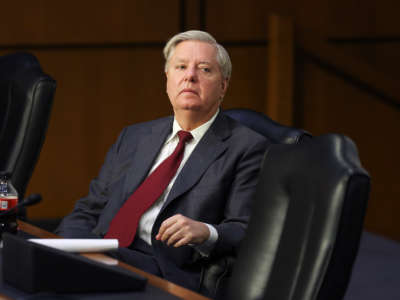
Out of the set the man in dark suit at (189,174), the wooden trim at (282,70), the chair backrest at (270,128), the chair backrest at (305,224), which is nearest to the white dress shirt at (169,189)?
the man in dark suit at (189,174)

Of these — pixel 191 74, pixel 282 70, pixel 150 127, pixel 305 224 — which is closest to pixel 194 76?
pixel 191 74

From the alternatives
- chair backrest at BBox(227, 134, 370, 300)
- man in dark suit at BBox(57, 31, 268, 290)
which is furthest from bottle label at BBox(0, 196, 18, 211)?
chair backrest at BBox(227, 134, 370, 300)

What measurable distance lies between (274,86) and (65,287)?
137 inches

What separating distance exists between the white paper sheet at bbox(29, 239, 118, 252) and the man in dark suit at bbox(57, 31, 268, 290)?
0.41m

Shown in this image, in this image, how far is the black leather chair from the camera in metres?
1.86

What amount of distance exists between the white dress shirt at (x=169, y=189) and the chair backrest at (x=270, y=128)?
130mm

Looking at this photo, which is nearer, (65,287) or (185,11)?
(65,287)

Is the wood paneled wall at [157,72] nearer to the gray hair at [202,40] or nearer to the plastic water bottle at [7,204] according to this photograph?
the gray hair at [202,40]

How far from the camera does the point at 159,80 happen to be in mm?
4598

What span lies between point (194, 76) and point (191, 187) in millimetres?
352

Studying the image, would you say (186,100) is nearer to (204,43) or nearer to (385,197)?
(204,43)

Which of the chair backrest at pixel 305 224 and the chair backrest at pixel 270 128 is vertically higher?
the chair backrest at pixel 270 128

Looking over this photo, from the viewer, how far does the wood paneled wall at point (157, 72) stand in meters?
4.50

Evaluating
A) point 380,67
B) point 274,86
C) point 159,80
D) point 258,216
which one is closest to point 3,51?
point 159,80
